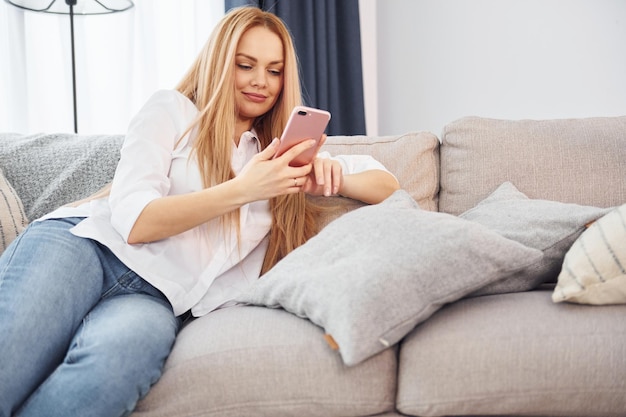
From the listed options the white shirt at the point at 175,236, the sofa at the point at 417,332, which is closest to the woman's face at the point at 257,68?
the white shirt at the point at 175,236

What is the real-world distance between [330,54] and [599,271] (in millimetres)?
2088

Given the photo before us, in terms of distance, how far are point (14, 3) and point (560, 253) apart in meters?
1.89

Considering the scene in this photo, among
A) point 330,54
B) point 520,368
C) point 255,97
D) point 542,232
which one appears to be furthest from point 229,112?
point 330,54

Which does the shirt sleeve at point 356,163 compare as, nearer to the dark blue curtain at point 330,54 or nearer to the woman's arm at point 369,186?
the woman's arm at point 369,186

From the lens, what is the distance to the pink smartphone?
1347 mm

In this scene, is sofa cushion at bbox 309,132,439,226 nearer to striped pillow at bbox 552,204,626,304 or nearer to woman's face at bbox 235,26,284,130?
woman's face at bbox 235,26,284,130

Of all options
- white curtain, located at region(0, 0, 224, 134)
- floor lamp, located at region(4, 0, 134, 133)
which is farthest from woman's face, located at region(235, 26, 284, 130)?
white curtain, located at region(0, 0, 224, 134)

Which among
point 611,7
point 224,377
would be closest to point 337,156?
point 224,377

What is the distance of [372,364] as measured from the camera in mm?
1154

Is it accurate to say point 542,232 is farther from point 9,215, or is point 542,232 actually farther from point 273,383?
point 9,215

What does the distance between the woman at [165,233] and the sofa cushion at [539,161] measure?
0.20 metres

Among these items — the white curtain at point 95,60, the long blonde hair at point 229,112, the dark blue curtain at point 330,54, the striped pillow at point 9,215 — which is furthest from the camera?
the dark blue curtain at point 330,54

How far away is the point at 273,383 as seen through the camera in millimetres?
1146

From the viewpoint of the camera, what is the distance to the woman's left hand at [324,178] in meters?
1.55
